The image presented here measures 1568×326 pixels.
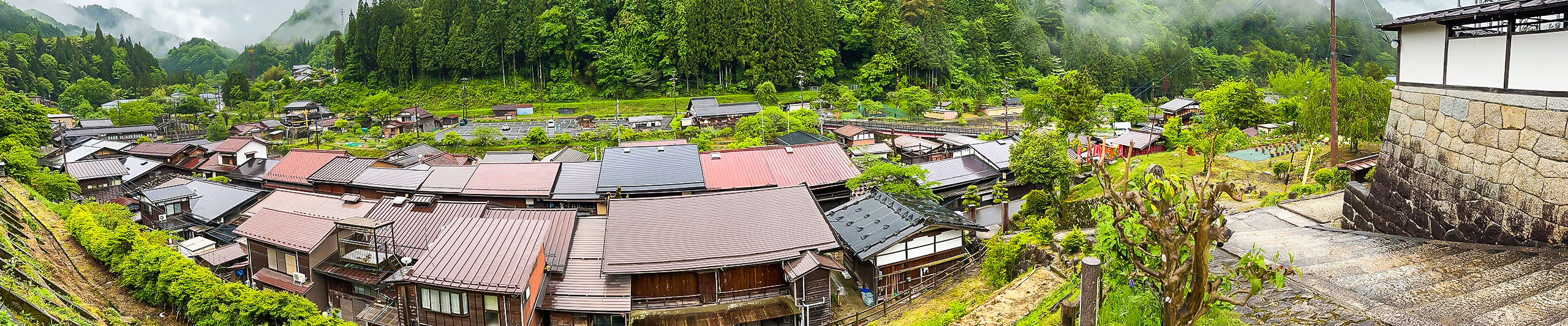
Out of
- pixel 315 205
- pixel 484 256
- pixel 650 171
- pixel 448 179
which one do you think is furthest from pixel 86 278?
pixel 650 171

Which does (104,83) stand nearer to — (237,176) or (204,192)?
(237,176)

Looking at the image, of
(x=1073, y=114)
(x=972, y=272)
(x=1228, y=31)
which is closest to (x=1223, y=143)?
(x=1073, y=114)

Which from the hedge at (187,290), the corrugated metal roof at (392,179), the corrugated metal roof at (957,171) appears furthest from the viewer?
the corrugated metal roof at (392,179)

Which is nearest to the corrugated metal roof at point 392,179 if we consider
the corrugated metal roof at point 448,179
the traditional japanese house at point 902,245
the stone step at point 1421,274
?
the corrugated metal roof at point 448,179

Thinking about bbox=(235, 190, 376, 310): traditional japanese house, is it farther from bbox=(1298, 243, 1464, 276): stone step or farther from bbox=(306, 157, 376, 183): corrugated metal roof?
bbox=(1298, 243, 1464, 276): stone step

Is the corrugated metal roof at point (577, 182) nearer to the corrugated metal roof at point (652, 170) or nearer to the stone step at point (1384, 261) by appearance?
the corrugated metal roof at point (652, 170)

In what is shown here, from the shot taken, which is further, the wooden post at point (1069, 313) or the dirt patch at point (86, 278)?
the dirt patch at point (86, 278)

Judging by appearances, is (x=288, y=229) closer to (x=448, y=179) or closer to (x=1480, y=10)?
(x=448, y=179)
